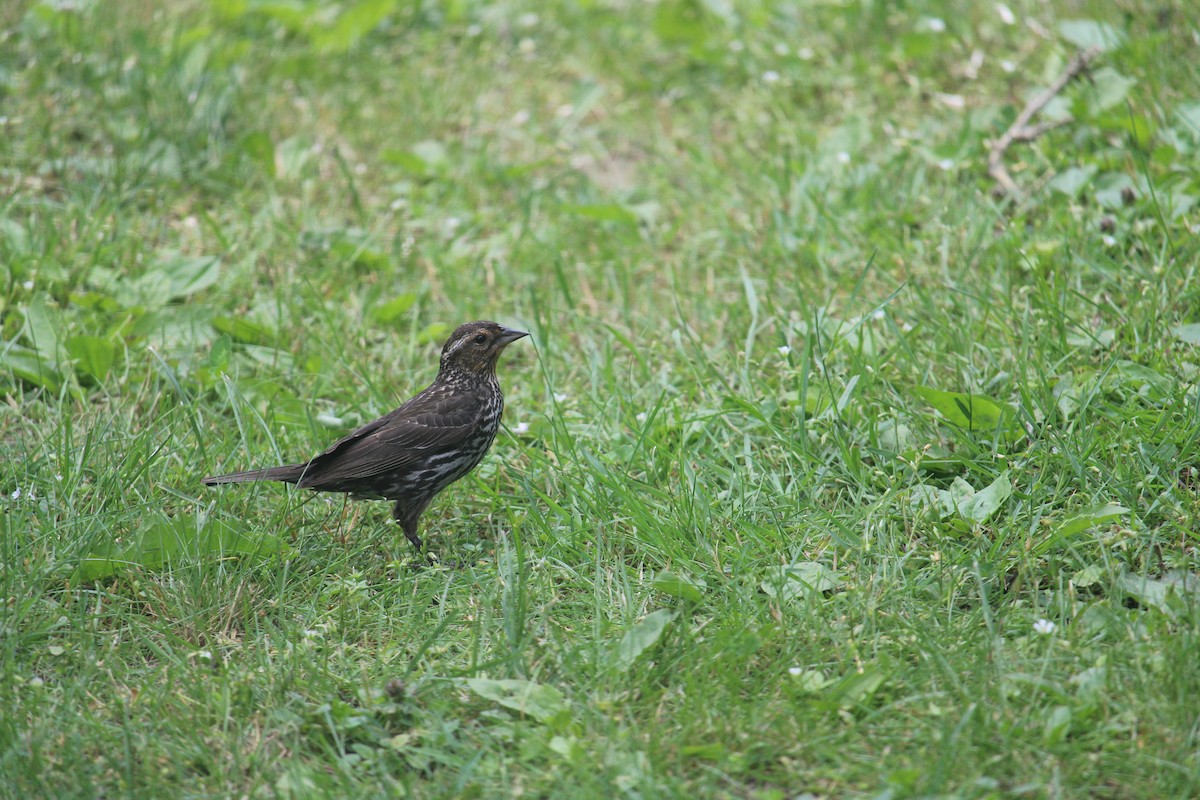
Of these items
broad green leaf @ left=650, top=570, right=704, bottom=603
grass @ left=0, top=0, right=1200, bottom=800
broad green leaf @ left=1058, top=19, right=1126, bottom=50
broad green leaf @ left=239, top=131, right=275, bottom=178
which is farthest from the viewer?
broad green leaf @ left=239, top=131, right=275, bottom=178

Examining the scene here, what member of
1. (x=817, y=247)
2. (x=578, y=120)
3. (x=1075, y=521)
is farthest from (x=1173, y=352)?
(x=578, y=120)

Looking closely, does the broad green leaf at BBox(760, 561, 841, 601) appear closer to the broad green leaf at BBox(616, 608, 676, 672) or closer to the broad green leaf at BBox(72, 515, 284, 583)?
the broad green leaf at BBox(616, 608, 676, 672)

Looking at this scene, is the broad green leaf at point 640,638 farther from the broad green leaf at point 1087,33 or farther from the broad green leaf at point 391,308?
the broad green leaf at point 1087,33

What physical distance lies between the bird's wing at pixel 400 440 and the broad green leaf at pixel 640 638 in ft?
4.36

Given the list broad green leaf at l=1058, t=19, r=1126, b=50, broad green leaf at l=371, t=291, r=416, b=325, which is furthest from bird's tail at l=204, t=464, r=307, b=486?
broad green leaf at l=1058, t=19, r=1126, b=50

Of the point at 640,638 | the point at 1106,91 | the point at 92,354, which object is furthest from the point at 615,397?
the point at 1106,91

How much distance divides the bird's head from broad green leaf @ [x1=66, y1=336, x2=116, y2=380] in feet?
5.60

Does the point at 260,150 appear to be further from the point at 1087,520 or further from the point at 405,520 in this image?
the point at 1087,520

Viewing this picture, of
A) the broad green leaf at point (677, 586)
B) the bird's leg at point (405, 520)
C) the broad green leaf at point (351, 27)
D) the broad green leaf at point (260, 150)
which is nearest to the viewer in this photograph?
the broad green leaf at point (677, 586)

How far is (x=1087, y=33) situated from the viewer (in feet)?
23.4

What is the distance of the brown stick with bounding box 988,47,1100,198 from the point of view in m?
6.65

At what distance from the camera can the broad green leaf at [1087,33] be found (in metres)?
7.06

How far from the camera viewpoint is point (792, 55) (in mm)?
8062

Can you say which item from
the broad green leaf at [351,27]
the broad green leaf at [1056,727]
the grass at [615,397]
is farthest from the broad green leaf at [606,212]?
the broad green leaf at [1056,727]
